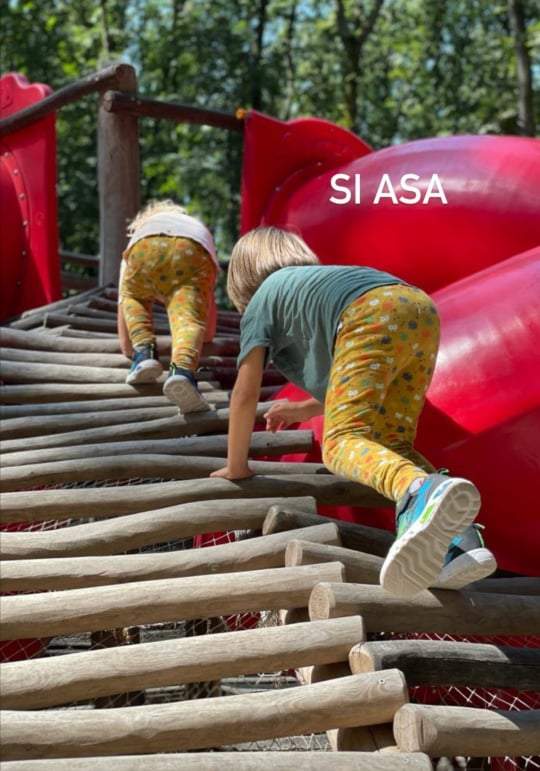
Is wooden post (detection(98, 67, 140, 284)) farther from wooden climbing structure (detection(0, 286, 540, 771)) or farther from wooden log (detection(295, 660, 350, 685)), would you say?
wooden log (detection(295, 660, 350, 685))

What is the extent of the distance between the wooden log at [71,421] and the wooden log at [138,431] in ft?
0.11

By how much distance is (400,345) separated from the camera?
2.61 meters

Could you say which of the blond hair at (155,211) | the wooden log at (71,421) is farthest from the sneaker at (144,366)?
the blond hair at (155,211)

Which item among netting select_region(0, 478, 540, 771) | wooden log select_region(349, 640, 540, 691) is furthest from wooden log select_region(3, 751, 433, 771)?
netting select_region(0, 478, 540, 771)

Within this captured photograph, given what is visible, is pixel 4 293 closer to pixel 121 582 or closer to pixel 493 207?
pixel 493 207

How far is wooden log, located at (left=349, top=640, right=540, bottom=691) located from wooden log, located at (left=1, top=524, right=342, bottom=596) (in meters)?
0.47

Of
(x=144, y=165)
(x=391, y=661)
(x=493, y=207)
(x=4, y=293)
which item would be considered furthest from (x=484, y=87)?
(x=391, y=661)

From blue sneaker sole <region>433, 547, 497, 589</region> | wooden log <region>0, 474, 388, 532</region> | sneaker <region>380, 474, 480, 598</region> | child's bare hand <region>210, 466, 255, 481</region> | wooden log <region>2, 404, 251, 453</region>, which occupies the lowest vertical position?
wooden log <region>2, 404, 251, 453</region>

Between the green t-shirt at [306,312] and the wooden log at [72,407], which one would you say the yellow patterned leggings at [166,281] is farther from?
the green t-shirt at [306,312]

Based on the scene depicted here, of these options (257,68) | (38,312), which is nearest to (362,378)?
(38,312)

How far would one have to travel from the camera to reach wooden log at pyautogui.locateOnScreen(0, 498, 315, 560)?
2.74m

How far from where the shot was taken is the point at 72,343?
4.87m

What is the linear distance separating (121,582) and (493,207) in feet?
7.27

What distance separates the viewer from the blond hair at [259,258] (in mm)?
3055
